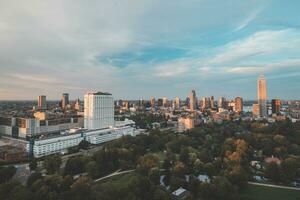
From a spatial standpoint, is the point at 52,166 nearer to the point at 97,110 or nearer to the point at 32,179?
the point at 32,179

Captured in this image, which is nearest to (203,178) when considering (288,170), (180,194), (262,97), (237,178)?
(237,178)

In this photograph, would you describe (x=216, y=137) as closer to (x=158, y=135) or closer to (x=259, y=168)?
(x=158, y=135)

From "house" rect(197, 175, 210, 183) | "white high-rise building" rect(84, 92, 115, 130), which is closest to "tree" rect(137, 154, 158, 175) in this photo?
"house" rect(197, 175, 210, 183)

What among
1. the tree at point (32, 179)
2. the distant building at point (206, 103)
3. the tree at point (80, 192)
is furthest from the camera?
the distant building at point (206, 103)

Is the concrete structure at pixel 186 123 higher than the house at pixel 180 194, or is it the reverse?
the concrete structure at pixel 186 123

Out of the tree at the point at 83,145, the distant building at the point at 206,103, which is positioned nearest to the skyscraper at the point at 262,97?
the distant building at the point at 206,103

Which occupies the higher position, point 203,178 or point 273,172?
point 273,172

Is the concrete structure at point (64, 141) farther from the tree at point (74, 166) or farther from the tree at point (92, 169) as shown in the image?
the tree at point (92, 169)
